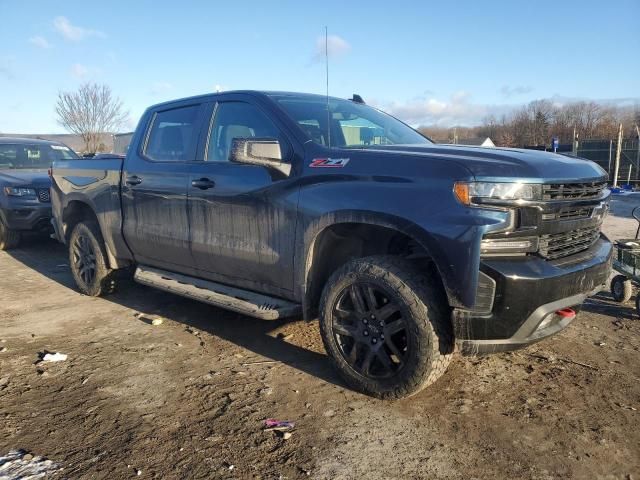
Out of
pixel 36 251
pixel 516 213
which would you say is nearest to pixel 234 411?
pixel 516 213

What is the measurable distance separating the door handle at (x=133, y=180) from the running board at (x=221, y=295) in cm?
80

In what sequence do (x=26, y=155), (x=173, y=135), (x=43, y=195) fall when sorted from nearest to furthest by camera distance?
(x=173, y=135)
(x=43, y=195)
(x=26, y=155)

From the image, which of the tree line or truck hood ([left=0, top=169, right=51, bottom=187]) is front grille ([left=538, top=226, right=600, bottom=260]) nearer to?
truck hood ([left=0, top=169, right=51, bottom=187])

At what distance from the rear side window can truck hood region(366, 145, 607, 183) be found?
1.91 m

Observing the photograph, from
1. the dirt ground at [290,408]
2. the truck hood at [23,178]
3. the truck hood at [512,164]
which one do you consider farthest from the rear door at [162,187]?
the truck hood at [23,178]

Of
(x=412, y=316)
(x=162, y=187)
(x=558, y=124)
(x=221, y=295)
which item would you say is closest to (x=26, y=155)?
(x=162, y=187)

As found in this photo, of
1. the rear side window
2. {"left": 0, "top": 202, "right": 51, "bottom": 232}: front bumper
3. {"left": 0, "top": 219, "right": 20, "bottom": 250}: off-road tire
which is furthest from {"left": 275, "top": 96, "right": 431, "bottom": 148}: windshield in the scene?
{"left": 0, "top": 219, "right": 20, "bottom": 250}: off-road tire

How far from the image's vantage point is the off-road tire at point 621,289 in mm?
5051

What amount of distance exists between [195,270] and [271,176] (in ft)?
4.25

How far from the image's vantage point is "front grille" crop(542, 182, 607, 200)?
286cm

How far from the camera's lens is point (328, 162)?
334 centimetres

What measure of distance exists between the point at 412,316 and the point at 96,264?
3.81 meters

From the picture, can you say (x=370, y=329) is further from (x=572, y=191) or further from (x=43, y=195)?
(x=43, y=195)

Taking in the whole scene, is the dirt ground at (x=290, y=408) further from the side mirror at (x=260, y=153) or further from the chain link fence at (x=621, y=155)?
the chain link fence at (x=621, y=155)
